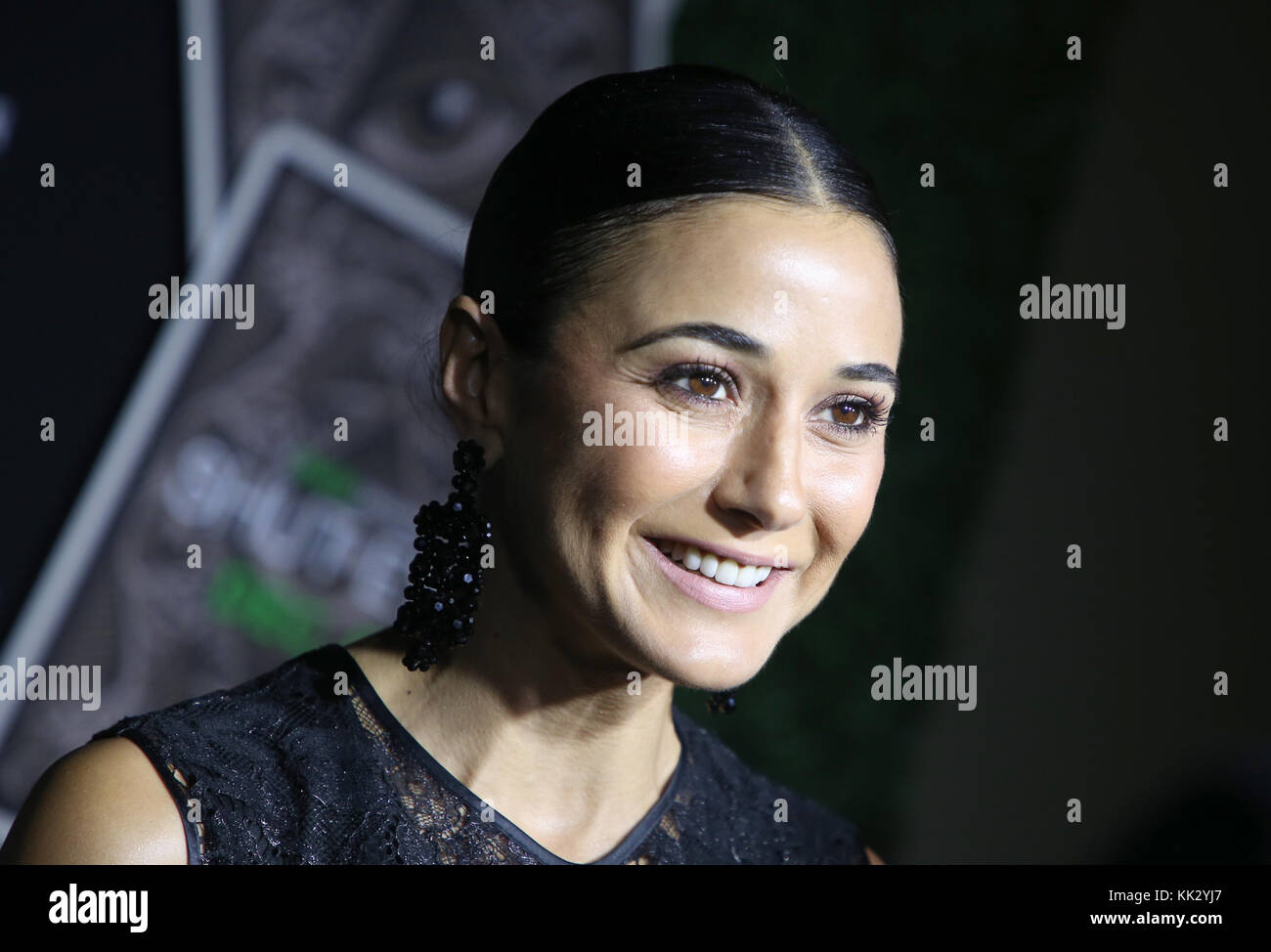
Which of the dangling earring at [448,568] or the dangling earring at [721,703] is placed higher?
the dangling earring at [448,568]

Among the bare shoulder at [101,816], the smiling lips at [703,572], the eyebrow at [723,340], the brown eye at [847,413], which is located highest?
the eyebrow at [723,340]

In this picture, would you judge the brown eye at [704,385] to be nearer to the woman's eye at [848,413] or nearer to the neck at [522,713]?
the woman's eye at [848,413]

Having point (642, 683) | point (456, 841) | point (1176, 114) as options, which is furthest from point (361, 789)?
point (1176, 114)

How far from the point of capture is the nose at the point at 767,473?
132 cm

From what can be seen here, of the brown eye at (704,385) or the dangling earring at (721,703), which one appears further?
the dangling earring at (721,703)

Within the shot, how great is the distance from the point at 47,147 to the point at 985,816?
2.78 meters

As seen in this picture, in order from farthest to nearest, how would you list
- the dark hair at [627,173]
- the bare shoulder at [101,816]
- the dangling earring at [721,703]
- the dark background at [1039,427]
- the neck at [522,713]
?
the dark background at [1039,427] → the dangling earring at [721,703] → the neck at [522,713] → the dark hair at [627,173] → the bare shoulder at [101,816]

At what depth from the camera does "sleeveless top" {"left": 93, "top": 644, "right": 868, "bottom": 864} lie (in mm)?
1351

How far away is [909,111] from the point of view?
337cm

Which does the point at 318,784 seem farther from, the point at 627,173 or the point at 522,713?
the point at 627,173

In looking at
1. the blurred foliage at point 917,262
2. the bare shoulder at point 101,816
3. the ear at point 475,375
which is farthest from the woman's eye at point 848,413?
the blurred foliage at point 917,262

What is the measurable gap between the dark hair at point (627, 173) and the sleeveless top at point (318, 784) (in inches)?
18.1

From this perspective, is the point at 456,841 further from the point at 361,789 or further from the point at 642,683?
the point at 642,683

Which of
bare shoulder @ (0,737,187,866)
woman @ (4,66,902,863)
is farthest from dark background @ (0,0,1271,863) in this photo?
bare shoulder @ (0,737,187,866)
